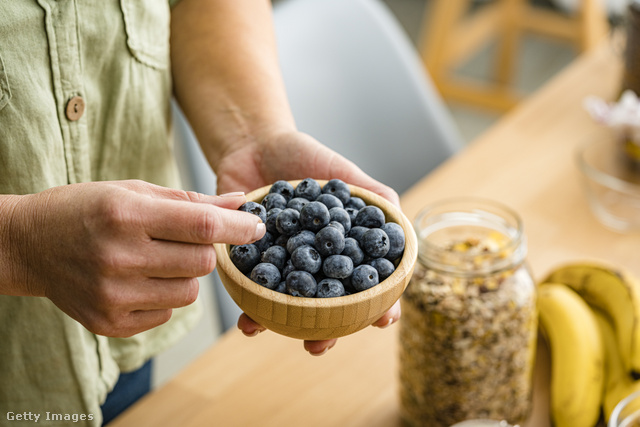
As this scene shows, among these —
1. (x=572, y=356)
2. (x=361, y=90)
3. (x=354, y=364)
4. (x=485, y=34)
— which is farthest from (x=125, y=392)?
(x=485, y=34)

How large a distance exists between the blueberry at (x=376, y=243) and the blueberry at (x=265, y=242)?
105 mm

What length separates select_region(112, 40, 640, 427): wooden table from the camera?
99 cm

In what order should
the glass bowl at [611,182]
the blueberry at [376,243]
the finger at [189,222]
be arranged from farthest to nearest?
1. the glass bowl at [611,182]
2. the blueberry at [376,243]
3. the finger at [189,222]

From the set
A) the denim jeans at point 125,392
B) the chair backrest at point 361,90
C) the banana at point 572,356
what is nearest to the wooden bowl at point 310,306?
the banana at point 572,356

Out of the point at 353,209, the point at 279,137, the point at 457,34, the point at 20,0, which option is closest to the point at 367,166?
the point at 279,137

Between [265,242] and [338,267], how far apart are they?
100 mm

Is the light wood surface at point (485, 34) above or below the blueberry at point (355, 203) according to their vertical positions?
below

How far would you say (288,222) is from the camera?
0.72 metres

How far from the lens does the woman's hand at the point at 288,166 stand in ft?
2.83

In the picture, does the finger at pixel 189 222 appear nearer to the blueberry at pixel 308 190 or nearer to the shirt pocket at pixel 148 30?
the blueberry at pixel 308 190

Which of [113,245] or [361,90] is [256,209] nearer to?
[113,245]

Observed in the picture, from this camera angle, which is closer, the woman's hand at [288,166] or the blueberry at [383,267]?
the blueberry at [383,267]

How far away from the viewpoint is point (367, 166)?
1.61m

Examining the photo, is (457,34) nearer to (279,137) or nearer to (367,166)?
(367,166)
